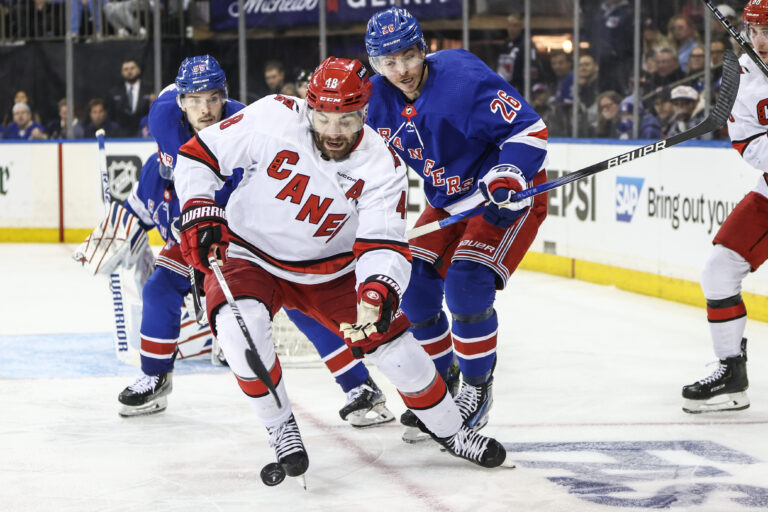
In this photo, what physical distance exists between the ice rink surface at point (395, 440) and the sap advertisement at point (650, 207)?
77 cm

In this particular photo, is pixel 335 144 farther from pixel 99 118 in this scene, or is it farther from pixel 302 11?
pixel 99 118

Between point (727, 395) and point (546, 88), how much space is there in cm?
430

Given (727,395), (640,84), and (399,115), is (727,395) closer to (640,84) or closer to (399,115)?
(399,115)

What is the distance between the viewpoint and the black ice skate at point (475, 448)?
2.91 metres

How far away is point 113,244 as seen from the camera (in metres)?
4.12

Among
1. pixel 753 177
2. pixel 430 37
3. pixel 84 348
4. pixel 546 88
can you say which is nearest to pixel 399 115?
pixel 84 348

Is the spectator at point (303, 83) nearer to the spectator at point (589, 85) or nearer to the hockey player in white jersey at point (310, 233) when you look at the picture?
the spectator at point (589, 85)

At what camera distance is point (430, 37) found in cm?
832

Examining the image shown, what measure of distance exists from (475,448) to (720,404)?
3.47ft

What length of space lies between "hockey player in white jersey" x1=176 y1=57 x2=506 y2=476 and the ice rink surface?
0.18 meters

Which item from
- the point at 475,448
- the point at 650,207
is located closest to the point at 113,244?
the point at 475,448

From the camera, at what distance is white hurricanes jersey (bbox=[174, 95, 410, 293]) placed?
2799 millimetres

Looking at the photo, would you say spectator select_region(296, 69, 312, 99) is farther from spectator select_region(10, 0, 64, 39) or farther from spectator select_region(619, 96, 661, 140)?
spectator select_region(10, 0, 64, 39)

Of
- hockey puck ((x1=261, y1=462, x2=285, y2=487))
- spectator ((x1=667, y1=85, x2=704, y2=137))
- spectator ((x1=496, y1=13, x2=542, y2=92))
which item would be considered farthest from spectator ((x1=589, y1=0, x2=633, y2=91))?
hockey puck ((x1=261, y1=462, x2=285, y2=487))
